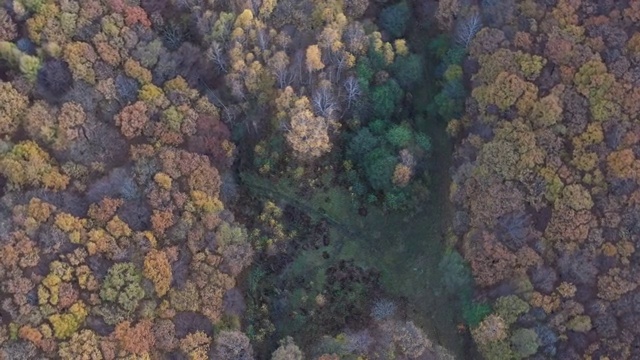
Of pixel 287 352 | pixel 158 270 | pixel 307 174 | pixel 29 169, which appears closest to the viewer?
pixel 158 270

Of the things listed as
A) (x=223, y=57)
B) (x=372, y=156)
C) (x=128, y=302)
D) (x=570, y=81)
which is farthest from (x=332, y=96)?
(x=128, y=302)

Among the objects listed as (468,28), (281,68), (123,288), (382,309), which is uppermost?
(468,28)

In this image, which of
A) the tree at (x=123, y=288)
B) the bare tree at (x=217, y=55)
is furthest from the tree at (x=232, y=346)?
the bare tree at (x=217, y=55)

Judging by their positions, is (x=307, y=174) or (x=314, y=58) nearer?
(x=314, y=58)

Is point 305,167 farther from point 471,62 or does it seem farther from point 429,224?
point 471,62

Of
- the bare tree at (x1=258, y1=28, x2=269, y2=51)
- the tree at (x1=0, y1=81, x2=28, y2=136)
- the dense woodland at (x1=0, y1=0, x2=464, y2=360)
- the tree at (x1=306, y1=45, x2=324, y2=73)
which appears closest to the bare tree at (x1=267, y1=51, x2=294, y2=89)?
the dense woodland at (x1=0, y1=0, x2=464, y2=360)

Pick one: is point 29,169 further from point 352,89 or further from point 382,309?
point 382,309

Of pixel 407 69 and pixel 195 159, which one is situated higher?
pixel 407 69

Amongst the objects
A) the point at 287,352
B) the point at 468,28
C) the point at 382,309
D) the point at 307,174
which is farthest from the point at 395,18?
the point at 287,352

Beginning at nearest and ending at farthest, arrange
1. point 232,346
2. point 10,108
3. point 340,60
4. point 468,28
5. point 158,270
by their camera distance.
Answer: point 158,270, point 232,346, point 10,108, point 340,60, point 468,28
